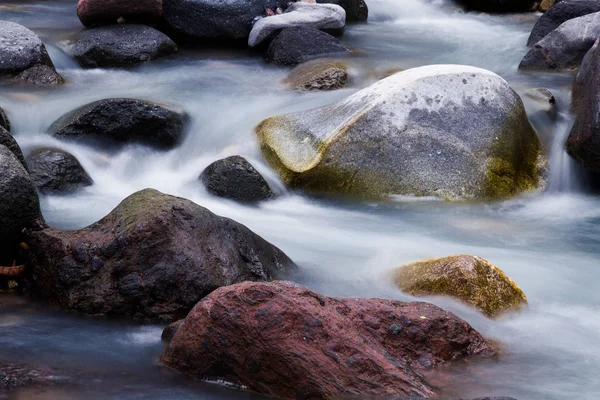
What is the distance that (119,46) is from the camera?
10.3m

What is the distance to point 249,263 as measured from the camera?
16.7 ft

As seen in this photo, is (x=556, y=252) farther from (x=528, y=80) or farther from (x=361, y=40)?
(x=361, y=40)

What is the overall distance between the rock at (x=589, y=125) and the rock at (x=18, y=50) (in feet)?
18.2

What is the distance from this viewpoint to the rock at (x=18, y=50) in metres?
9.32

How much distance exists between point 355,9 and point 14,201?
872cm

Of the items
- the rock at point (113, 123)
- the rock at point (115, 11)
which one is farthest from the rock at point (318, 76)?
the rock at point (115, 11)

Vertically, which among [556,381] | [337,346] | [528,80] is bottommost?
[556,381]

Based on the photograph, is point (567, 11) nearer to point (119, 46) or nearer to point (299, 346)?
point (119, 46)

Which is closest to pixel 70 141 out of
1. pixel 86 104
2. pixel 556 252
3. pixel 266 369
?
pixel 86 104

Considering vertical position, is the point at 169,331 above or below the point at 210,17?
below

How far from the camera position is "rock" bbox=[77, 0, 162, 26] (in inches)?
412

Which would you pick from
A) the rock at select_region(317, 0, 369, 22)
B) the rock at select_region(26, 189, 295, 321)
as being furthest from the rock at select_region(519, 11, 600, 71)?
the rock at select_region(26, 189, 295, 321)

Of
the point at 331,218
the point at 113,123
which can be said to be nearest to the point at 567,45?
the point at 331,218

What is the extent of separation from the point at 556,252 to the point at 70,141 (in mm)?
4403
